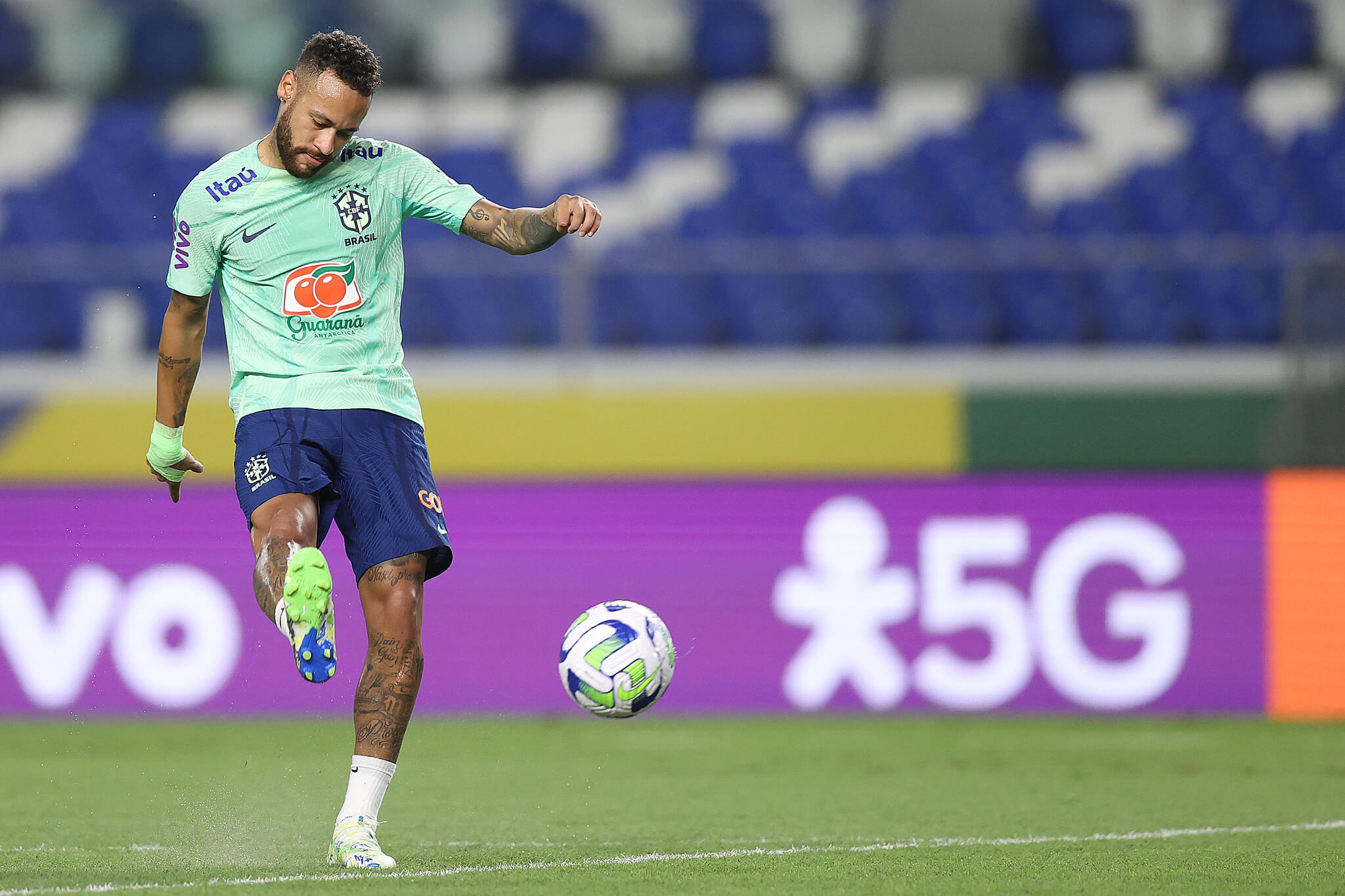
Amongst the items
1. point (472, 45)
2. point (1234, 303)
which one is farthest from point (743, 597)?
point (472, 45)

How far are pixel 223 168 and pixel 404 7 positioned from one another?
34.9ft

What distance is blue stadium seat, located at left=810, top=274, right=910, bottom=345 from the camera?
364 inches

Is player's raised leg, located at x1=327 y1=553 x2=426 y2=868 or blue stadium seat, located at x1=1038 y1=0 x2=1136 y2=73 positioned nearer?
player's raised leg, located at x1=327 y1=553 x2=426 y2=868

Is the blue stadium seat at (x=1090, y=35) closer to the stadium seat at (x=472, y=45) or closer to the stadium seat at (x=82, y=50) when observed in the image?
the stadium seat at (x=472, y=45)

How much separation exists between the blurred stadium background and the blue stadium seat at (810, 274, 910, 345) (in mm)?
19

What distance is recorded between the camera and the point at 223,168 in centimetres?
436

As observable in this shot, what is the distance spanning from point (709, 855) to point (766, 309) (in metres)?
5.36

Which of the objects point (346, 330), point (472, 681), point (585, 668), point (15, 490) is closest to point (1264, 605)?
point (472, 681)

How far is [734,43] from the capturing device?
14.0m

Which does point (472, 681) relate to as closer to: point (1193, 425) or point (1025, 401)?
point (1025, 401)

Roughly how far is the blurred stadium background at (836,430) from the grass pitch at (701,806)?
0.72 feet

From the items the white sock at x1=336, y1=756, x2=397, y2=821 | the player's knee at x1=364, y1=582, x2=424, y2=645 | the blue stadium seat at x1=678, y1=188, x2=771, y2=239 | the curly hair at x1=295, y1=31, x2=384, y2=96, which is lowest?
the white sock at x1=336, y1=756, x2=397, y2=821

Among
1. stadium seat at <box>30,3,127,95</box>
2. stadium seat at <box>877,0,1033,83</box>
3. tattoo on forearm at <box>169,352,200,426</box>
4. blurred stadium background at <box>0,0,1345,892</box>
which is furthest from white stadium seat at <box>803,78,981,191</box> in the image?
tattoo on forearm at <box>169,352,200,426</box>

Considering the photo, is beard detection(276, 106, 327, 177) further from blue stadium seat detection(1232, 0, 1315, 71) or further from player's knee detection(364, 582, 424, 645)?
blue stadium seat detection(1232, 0, 1315, 71)
